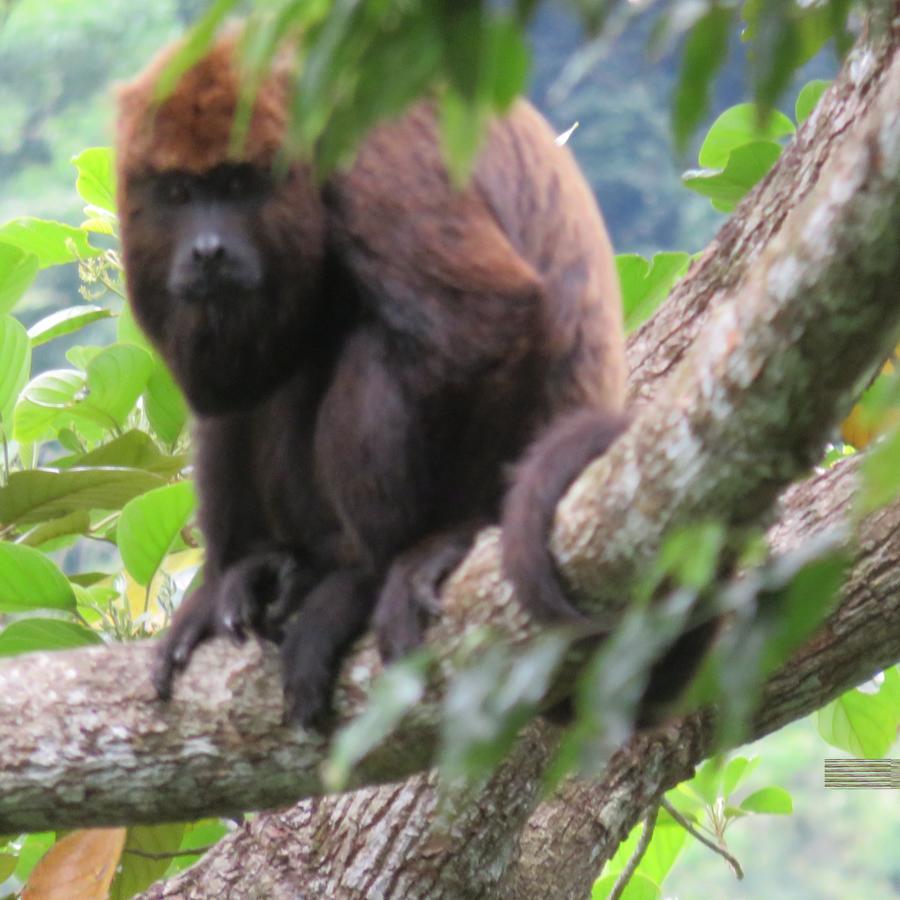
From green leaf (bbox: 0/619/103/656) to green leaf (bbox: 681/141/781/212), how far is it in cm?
159

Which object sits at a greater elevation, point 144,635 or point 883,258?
point 883,258

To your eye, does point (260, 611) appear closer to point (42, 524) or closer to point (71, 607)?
point (71, 607)

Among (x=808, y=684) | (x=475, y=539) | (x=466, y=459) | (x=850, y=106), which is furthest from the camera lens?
(x=850, y=106)

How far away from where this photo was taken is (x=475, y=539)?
2254 mm

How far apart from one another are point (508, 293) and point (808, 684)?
907mm

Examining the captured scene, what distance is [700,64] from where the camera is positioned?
0.79 m

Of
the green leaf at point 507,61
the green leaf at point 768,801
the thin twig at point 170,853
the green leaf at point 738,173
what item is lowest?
the green leaf at point 768,801

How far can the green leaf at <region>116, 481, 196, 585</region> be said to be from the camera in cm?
285

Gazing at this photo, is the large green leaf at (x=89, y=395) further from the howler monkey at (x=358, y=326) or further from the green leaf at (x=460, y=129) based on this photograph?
the green leaf at (x=460, y=129)

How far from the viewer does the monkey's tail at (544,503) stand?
1788mm

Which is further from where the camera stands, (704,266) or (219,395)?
(704,266)

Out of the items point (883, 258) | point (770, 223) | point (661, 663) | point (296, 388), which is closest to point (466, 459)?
point (296, 388)

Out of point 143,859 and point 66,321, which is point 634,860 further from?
point 66,321

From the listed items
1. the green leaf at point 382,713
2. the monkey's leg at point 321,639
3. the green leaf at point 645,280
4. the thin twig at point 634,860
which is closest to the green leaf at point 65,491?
the monkey's leg at point 321,639
